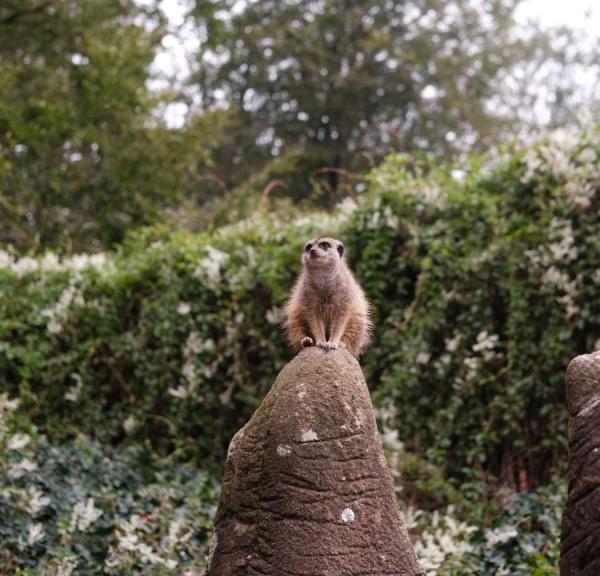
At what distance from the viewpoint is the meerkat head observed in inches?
185

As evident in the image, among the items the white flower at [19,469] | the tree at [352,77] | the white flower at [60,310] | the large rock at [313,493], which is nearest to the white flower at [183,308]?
the white flower at [60,310]

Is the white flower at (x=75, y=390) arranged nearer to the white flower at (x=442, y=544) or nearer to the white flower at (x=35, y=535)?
the white flower at (x=35, y=535)

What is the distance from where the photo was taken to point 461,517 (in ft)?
22.7

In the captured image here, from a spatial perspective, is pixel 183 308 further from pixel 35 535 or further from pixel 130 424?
pixel 35 535

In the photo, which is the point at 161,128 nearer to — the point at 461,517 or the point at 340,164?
the point at 340,164

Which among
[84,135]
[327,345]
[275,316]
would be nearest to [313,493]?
[327,345]

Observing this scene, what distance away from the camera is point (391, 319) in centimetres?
779

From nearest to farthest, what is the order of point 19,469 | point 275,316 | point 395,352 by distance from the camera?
point 19,469, point 395,352, point 275,316

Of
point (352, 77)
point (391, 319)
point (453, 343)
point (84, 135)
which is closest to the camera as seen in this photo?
point (453, 343)

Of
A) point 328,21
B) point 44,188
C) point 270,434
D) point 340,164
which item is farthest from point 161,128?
point 270,434

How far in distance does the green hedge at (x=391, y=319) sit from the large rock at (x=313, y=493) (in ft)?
12.0

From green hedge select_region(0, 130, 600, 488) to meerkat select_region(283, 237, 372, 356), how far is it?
2.64 meters

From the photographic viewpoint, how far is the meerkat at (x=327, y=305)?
14.8 feet

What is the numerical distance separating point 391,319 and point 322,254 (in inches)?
126
